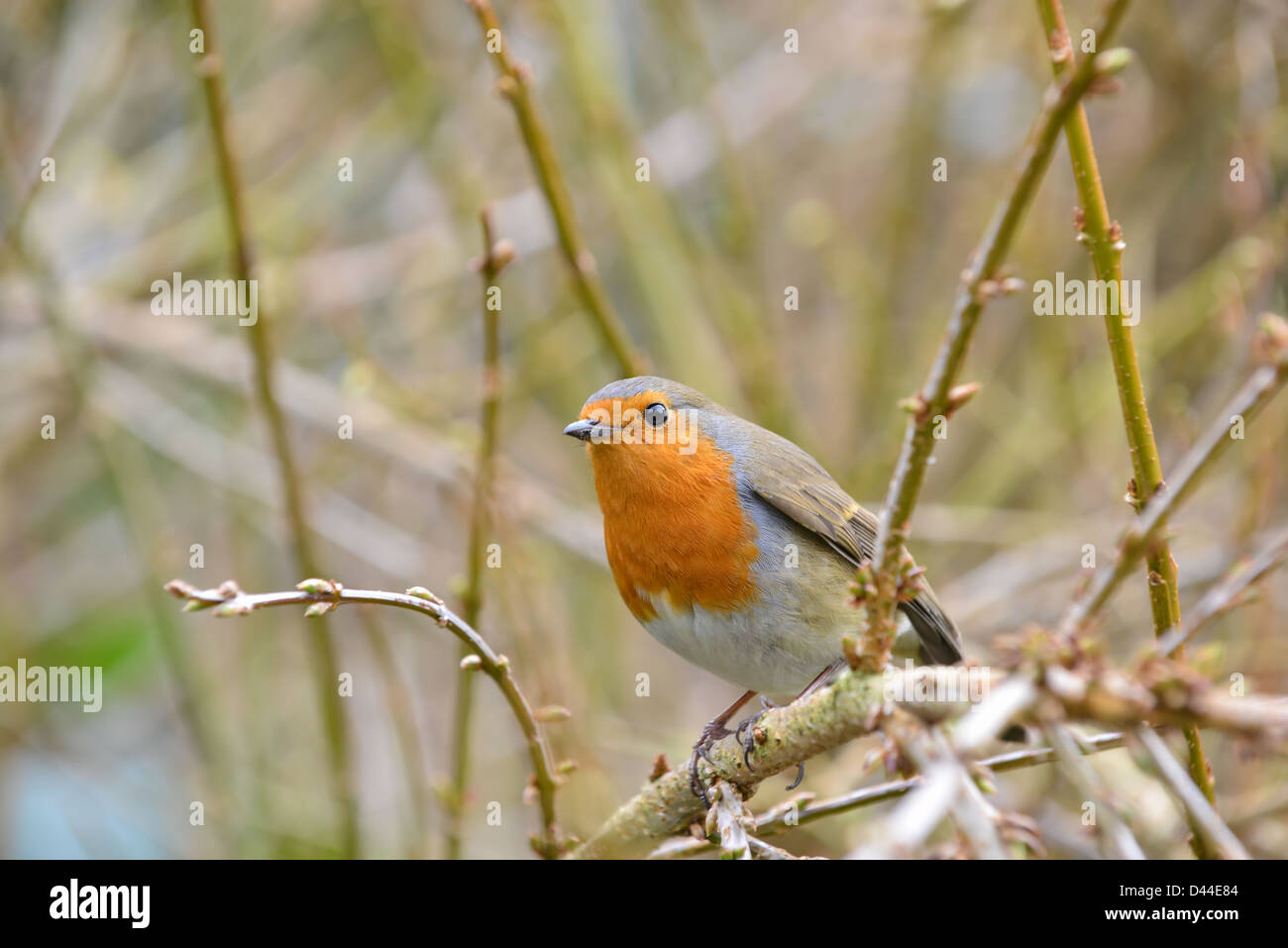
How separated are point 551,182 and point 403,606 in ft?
5.50

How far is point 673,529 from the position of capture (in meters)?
3.14

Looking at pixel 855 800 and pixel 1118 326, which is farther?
pixel 855 800

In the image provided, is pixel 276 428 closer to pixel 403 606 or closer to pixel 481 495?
pixel 481 495

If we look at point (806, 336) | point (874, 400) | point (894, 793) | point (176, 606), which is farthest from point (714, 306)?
point (894, 793)

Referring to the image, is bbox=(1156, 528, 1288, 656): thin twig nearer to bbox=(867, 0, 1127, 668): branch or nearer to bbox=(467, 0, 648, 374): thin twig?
bbox=(867, 0, 1127, 668): branch

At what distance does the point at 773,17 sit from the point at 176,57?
3210mm

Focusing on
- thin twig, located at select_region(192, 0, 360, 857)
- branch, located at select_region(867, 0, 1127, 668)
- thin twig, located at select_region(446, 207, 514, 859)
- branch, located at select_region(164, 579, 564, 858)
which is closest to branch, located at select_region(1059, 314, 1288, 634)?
branch, located at select_region(867, 0, 1127, 668)

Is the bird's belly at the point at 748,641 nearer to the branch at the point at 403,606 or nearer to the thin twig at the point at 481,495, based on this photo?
the thin twig at the point at 481,495

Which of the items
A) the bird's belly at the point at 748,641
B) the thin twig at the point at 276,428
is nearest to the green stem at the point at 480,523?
the bird's belly at the point at 748,641

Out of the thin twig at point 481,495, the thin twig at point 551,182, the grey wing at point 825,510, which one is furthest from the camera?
the grey wing at point 825,510

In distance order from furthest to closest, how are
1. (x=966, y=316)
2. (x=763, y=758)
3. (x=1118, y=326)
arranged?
(x=763, y=758) < (x=1118, y=326) < (x=966, y=316)

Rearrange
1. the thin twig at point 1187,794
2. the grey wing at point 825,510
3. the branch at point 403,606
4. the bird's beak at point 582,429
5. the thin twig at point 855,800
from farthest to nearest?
the grey wing at point 825,510
the bird's beak at point 582,429
the thin twig at point 855,800
the branch at point 403,606
the thin twig at point 1187,794

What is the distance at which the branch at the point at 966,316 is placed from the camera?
1495mm

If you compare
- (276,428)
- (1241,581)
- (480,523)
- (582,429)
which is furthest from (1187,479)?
(276,428)
